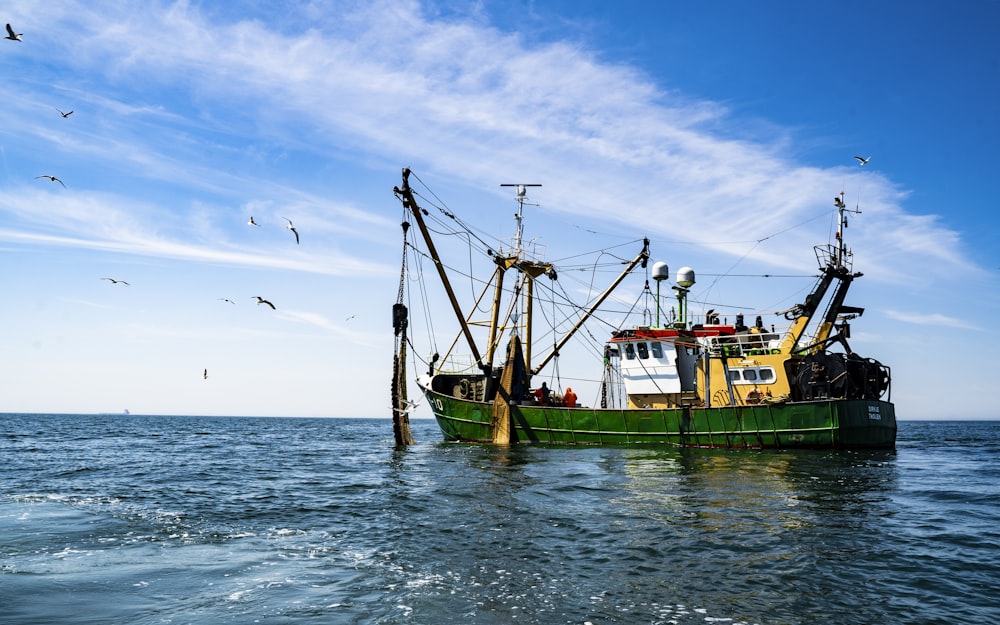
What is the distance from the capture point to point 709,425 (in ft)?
100

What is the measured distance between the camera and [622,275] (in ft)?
126

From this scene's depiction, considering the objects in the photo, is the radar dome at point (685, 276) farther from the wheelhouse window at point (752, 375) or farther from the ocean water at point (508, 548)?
the ocean water at point (508, 548)

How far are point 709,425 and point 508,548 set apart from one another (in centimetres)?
2171

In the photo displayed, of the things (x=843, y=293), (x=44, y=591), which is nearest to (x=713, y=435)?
(x=843, y=293)

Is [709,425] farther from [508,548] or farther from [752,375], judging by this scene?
[508,548]

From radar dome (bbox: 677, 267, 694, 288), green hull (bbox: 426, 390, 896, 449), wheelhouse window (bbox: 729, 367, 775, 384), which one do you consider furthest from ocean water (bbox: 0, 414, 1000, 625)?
radar dome (bbox: 677, 267, 694, 288)

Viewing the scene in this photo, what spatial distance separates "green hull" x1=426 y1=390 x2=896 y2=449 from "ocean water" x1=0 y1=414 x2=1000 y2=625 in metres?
6.55

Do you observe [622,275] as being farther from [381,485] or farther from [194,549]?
[194,549]

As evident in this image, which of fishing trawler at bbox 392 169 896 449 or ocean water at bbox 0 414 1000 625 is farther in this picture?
fishing trawler at bbox 392 169 896 449

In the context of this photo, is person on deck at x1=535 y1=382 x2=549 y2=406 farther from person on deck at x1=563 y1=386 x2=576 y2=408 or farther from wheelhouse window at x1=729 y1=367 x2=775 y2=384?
wheelhouse window at x1=729 y1=367 x2=775 y2=384

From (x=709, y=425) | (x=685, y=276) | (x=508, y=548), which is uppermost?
(x=685, y=276)

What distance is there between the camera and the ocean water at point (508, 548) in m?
8.00

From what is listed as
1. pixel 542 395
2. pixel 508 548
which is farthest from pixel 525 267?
pixel 508 548

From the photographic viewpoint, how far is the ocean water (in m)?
8.00
